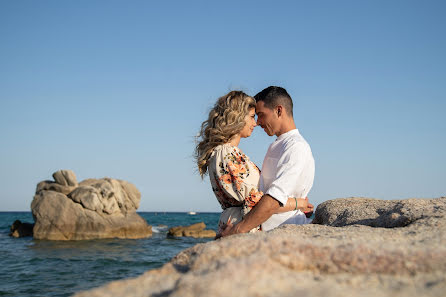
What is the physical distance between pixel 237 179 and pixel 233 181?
5 centimetres

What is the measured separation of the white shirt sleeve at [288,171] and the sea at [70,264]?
692cm

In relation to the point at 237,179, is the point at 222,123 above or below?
above

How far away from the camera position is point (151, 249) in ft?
60.6

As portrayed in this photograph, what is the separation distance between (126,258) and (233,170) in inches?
502

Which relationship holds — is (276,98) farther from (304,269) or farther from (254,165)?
(304,269)

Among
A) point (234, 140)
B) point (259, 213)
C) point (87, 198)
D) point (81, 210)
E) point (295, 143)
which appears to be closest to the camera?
point (259, 213)

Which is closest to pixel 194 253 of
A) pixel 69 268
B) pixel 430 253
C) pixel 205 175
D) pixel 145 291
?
pixel 145 291

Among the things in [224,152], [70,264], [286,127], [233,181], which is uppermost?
[286,127]

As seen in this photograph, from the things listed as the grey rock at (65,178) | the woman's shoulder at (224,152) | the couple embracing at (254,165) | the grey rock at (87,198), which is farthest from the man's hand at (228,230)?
the grey rock at (65,178)

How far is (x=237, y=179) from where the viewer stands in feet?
11.2

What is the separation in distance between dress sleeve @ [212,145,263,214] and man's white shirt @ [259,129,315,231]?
16 centimetres

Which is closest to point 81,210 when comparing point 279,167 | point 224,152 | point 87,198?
point 87,198

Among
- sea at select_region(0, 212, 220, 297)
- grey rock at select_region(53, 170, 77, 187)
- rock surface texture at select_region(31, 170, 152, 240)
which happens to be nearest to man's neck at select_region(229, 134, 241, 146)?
sea at select_region(0, 212, 220, 297)

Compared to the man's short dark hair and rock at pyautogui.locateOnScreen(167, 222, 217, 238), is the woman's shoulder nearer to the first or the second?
the man's short dark hair
